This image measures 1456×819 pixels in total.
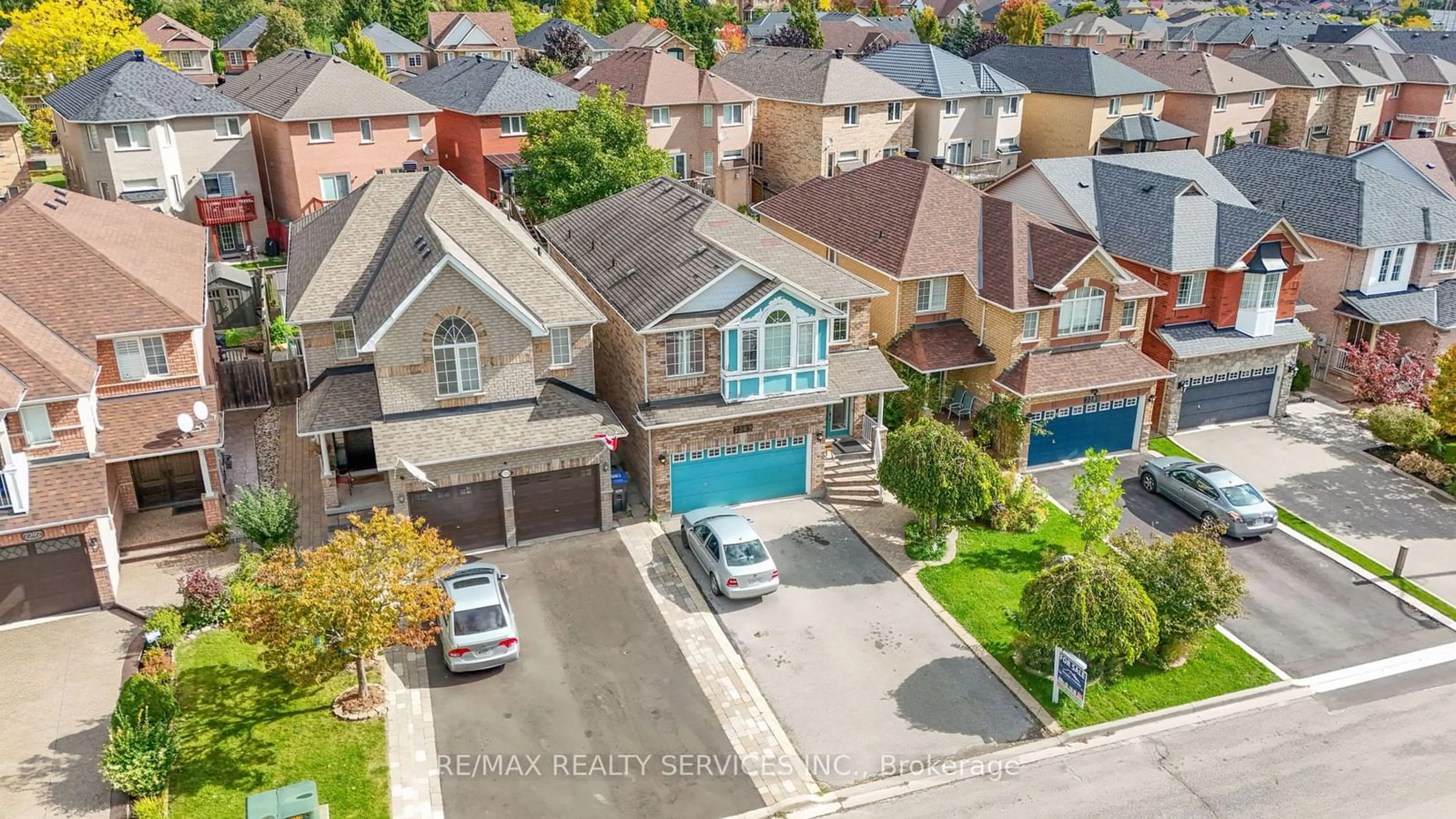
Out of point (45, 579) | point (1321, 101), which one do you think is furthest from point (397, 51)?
point (45, 579)

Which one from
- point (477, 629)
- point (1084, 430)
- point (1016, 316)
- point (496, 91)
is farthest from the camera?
point (496, 91)

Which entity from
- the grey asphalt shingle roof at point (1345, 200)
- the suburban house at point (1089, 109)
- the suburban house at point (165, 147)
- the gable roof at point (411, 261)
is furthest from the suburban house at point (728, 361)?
the suburban house at point (1089, 109)

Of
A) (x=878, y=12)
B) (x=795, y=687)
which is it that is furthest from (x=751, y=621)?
(x=878, y=12)

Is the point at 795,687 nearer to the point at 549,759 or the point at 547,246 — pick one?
the point at 549,759

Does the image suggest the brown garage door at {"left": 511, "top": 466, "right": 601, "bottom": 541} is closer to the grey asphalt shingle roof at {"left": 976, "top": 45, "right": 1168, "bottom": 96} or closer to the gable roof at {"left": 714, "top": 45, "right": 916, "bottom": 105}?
the gable roof at {"left": 714, "top": 45, "right": 916, "bottom": 105}

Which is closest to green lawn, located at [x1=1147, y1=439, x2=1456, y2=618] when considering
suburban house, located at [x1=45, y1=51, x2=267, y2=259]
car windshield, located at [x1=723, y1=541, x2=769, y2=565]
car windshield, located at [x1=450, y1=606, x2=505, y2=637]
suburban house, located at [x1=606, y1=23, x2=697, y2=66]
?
car windshield, located at [x1=723, y1=541, x2=769, y2=565]

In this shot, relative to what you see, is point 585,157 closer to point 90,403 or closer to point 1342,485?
point 90,403

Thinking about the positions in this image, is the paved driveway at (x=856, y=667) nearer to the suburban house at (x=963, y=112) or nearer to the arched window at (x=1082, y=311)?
the arched window at (x=1082, y=311)
